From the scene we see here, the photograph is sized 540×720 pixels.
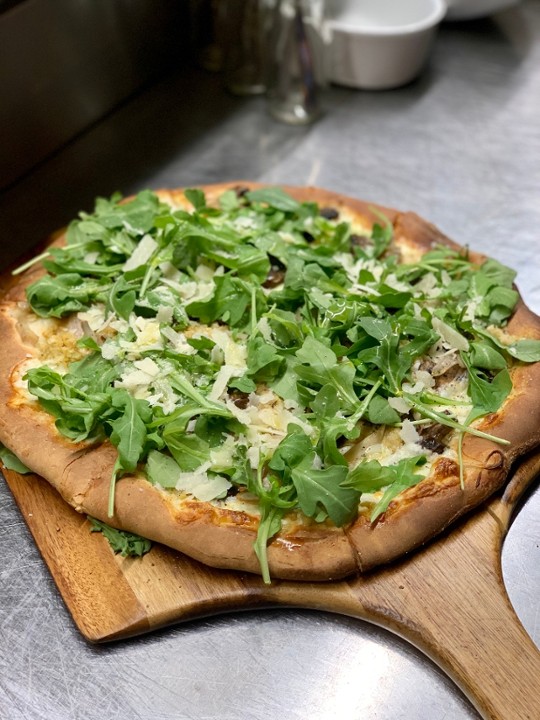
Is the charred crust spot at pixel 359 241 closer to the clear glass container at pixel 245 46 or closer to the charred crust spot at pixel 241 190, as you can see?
the charred crust spot at pixel 241 190

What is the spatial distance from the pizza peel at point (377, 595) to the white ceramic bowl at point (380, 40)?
195 cm

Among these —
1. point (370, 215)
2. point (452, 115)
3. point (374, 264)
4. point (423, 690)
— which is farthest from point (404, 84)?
point (423, 690)

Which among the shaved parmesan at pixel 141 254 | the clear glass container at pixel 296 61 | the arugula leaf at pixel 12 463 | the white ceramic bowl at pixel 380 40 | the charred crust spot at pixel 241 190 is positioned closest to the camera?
the arugula leaf at pixel 12 463

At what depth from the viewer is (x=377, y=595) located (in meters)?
1.33

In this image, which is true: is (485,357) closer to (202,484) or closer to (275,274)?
(275,274)

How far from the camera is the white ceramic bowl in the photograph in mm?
2744

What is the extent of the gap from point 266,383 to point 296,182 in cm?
119

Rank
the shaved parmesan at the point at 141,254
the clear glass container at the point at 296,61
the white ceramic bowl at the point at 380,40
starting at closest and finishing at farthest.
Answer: the shaved parmesan at the point at 141,254 < the clear glass container at the point at 296,61 < the white ceramic bowl at the point at 380,40

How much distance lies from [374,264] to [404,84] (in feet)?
5.03

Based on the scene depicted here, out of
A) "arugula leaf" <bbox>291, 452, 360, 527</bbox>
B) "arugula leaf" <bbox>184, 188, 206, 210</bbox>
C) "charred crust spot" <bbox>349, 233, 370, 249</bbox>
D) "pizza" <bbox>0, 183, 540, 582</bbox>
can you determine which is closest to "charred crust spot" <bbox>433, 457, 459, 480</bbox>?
"pizza" <bbox>0, 183, 540, 582</bbox>

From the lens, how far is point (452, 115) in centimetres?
294

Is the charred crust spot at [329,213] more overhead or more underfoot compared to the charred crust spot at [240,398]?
more overhead

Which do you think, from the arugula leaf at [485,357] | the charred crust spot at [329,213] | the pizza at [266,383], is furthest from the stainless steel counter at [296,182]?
the charred crust spot at [329,213]

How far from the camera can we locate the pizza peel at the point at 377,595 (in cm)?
125
